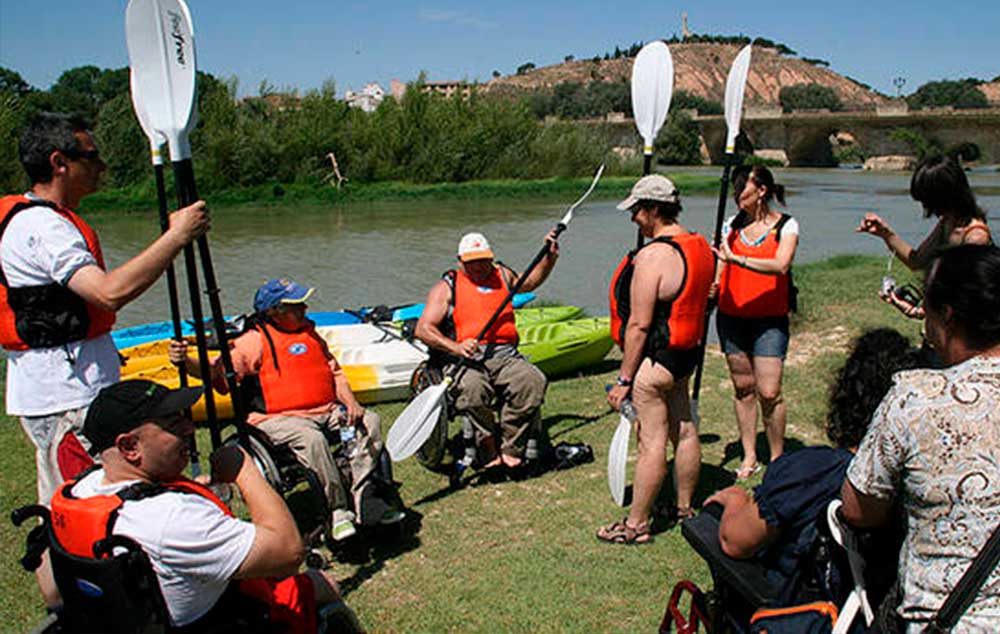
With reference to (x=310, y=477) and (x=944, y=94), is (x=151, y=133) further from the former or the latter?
(x=944, y=94)

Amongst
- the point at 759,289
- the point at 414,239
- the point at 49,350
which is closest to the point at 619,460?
the point at 759,289

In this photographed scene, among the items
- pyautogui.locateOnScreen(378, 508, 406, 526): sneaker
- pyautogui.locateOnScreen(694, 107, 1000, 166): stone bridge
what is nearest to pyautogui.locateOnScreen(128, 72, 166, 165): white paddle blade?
pyautogui.locateOnScreen(378, 508, 406, 526): sneaker

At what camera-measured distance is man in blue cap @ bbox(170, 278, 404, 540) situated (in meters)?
3.52

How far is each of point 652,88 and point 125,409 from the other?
12.3ft

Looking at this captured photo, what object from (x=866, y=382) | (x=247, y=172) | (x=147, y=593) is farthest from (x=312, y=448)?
(x=247, y=172)

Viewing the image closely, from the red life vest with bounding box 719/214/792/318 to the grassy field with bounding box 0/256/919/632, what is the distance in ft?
1.57

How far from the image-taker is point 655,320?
11.3 ft

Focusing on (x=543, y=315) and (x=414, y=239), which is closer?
(x=543, y=315)

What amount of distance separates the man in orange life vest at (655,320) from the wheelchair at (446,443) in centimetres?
94

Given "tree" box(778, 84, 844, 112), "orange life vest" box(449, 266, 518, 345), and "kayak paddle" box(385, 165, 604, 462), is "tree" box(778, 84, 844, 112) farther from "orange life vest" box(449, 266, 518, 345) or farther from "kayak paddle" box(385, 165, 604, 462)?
"kayak paddle" box(385, 165, 604, 462)

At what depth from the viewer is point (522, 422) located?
14.6 ft

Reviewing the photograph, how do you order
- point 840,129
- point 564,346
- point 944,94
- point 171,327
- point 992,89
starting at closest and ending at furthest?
point 564,346, point 171,327, point 840,129, point 944,94, point 992,89

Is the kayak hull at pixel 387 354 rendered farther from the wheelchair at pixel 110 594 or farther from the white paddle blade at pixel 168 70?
the wheelchair at pixel 110 594

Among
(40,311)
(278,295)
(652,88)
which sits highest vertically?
(652,88)
